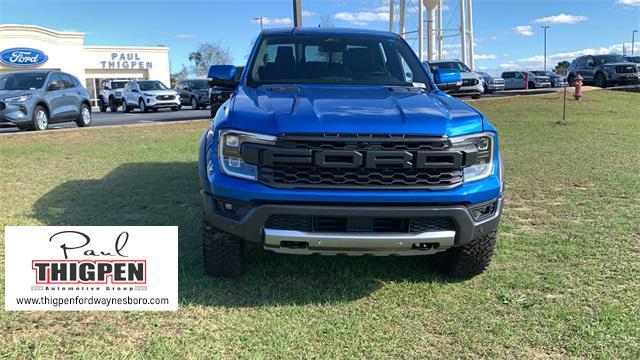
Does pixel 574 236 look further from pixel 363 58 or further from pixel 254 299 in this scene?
pixel 254 299

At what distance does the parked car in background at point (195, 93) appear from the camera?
87.9 feet

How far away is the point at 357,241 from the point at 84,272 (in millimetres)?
1587

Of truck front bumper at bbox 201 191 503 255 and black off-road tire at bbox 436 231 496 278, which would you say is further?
black off-road tire at bbox 436 231 496 278

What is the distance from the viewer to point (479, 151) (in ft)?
10.9

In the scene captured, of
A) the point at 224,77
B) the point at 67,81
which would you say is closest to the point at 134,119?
the point at 67,81

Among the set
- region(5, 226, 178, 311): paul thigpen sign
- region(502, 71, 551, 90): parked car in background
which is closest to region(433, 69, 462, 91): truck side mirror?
region(5, 226, 178, 311): paul thigpen sign

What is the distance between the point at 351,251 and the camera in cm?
315

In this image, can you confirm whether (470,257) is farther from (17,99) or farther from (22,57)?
(22,57)

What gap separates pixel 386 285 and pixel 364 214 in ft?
2.80

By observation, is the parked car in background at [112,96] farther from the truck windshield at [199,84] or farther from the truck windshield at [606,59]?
the truck windshield at [606,59]

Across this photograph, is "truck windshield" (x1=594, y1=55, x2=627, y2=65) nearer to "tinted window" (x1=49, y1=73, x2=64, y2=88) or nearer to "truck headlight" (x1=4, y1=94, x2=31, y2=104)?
"tinted window" (x1=49, y1=73, x2=64, y2=88)

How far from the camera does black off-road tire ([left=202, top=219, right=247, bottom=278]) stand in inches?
137

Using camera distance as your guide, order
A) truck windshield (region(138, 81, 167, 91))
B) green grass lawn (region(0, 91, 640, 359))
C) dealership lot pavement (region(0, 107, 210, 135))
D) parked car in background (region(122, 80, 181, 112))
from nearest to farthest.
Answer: green grass lawn (region(0, 91, 640, 359)), dealership lot pavement (region(0, 107, 210, 135)), parked car in background (region(122, 80, 181, 112)), truck windshield (region(138, 81, 167, 91))

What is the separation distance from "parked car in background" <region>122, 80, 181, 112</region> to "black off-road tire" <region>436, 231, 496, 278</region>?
2217 centimetres
